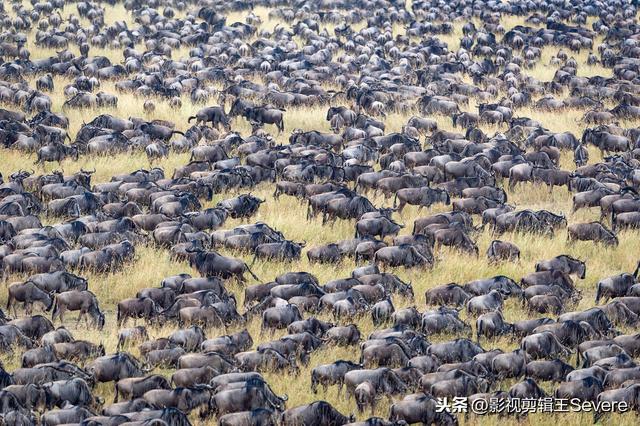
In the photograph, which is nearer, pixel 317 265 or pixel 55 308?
pixel 55 308

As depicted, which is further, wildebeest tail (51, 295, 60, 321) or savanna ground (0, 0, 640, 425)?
wildebeest tail (51, 295, 60, 321)

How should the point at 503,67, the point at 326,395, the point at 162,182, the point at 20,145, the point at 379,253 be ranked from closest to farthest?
the point at 326,395, the point at 379,253, the point at 162,182, the point at 20,145, the point at 503,67

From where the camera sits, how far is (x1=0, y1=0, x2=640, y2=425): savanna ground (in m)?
13.3

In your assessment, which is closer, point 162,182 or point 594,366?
point 594,366

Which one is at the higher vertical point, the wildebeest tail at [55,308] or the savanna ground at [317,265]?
the wildebeest tail at [55,308]

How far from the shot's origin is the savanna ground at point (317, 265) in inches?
524

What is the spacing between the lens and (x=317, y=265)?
1745 cm

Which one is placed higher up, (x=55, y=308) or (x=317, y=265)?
(x=55, y=308)

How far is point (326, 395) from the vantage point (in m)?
12.9

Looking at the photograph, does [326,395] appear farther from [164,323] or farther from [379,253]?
[379,253]

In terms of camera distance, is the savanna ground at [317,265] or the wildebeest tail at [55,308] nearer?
the savanna ground at [317,265]

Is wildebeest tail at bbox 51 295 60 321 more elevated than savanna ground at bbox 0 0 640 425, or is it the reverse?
wildebeest tail at bbox 51 295 60 321

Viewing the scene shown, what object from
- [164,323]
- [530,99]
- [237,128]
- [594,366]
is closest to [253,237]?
[164,323]

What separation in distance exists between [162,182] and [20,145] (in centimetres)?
403
